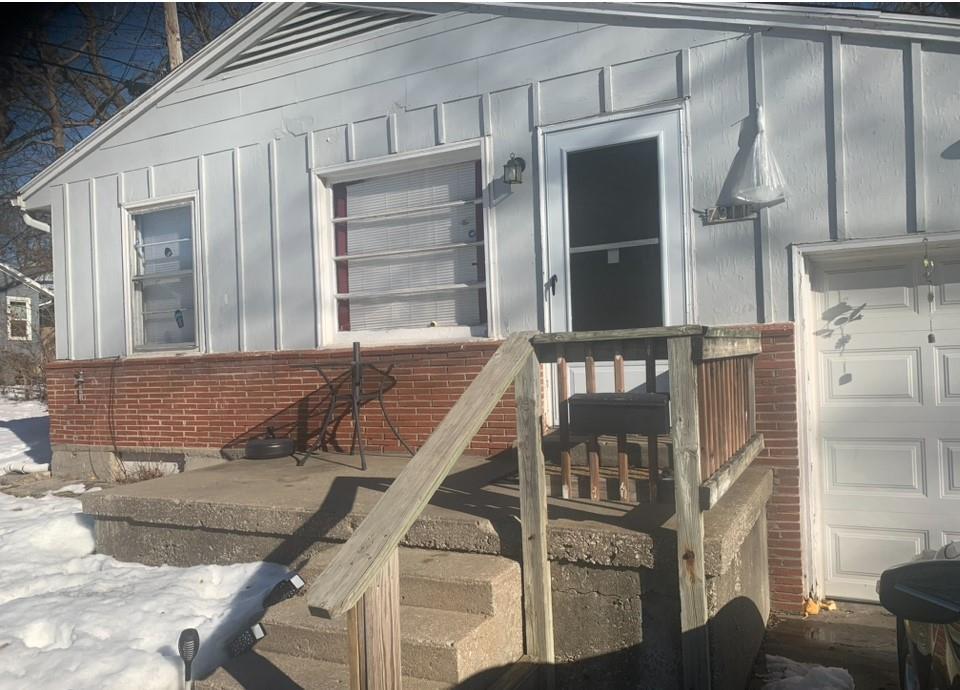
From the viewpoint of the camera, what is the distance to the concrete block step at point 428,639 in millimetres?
3211

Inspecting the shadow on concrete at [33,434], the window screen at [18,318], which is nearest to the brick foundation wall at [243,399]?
the shadow on concrete at [33,434]

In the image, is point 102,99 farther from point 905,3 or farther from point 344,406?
point 905,3

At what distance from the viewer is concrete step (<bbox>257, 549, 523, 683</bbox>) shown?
10.6ft

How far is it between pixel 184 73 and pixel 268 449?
157 inches

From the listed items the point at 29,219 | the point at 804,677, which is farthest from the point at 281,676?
the point at 29,219

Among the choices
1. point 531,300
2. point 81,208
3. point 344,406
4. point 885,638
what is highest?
point 81,208

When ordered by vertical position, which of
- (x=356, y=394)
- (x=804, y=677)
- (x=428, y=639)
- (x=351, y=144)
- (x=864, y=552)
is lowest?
(x=804, y=677)

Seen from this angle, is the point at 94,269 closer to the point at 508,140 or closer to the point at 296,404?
the point at 296,404

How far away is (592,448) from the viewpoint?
12.8ft

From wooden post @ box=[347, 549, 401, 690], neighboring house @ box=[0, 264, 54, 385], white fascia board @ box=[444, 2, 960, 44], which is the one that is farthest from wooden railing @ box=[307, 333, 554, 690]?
neighboring house @ box=[0, 264, 54, 385]

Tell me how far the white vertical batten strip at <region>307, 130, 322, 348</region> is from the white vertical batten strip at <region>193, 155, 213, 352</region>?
4.35 feet

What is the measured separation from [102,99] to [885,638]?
1964 centimetres

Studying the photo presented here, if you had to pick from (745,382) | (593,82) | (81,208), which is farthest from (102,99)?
(745,382)

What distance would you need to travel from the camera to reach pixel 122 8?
1623cm
